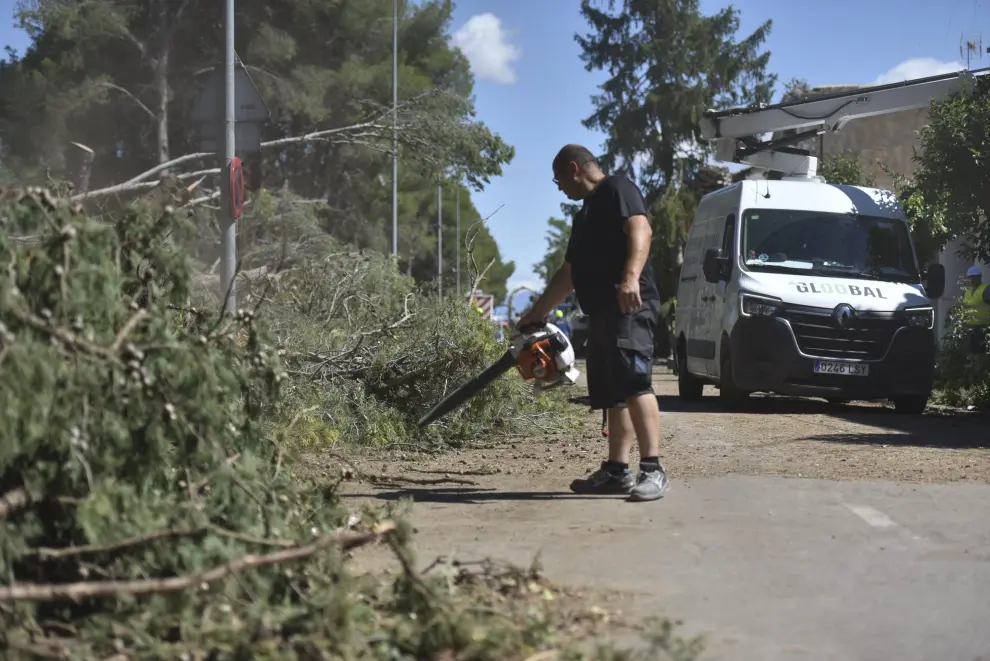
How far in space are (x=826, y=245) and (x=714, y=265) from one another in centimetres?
124

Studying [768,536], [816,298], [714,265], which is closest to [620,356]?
[768,536]

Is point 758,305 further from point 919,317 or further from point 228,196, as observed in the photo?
point 228,196

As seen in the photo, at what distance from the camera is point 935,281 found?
1426 centimetres

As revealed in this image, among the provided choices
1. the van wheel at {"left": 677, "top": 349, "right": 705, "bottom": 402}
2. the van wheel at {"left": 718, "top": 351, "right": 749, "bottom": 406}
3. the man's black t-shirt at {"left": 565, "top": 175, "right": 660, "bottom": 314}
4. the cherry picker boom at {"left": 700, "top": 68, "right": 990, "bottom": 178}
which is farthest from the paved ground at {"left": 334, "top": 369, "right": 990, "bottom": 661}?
the cherry picker boom at {"left": 700, "top": 68, "right": 990, "bottom": 178}

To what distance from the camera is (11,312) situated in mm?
3973

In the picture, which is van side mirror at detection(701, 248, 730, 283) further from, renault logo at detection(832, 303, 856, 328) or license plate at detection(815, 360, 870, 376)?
license plate at detection(815, 360, 870, 376)

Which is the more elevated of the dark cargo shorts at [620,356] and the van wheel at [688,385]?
the dark cargo shorts at [620,356]

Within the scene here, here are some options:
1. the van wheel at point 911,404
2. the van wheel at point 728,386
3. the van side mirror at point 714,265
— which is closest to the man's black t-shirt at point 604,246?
the van wheel at point 728,386

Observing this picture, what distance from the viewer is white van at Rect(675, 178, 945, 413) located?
13.6 m

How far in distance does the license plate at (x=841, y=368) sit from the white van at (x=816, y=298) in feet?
0.03

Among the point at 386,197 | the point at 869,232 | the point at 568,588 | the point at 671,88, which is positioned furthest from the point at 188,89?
the point at 568,588

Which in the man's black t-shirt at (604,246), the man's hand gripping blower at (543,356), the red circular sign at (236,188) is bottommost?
the man's hand gripping blower at (543,356)

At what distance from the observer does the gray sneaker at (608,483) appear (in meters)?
7.39

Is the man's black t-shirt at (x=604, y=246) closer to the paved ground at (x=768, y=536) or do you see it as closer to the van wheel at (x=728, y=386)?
the paved ground at (x=768, y=536)
